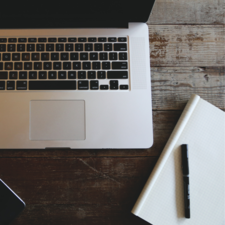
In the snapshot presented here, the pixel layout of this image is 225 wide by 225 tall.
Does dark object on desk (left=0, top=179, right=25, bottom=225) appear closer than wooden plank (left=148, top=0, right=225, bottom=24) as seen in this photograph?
Yes

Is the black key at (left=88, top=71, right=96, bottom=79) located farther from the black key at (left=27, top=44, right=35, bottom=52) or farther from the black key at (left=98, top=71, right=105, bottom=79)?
the black key at (left=27, top=44, right=35, bottom=52)

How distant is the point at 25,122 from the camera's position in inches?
23.1

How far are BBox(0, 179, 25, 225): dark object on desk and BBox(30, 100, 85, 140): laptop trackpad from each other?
0.16 m

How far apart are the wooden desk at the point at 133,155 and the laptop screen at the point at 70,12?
4.4 inches

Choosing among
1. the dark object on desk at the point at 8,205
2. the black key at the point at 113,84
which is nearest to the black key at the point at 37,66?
the black key at the point at 113,84

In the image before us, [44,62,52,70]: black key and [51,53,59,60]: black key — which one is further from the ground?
[51,53,59,60]: black key

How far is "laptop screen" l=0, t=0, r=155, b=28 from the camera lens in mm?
562

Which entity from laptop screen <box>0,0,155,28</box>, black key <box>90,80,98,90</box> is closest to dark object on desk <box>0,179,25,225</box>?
black key <box>90,80,98,90</box>

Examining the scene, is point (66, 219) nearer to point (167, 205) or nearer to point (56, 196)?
point (56, 196)

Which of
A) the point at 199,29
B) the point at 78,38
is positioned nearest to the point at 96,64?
the point at 78,38

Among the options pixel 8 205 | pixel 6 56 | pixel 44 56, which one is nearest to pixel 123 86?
pixel 44 56

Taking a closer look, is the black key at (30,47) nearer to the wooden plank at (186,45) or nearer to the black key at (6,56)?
the black key at (6,56)

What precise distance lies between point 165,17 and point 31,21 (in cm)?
41

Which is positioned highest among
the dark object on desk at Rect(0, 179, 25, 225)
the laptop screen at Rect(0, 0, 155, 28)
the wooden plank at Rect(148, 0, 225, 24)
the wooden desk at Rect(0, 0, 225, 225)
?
the wooden plank at Rect(148, 0, 225, 24)
